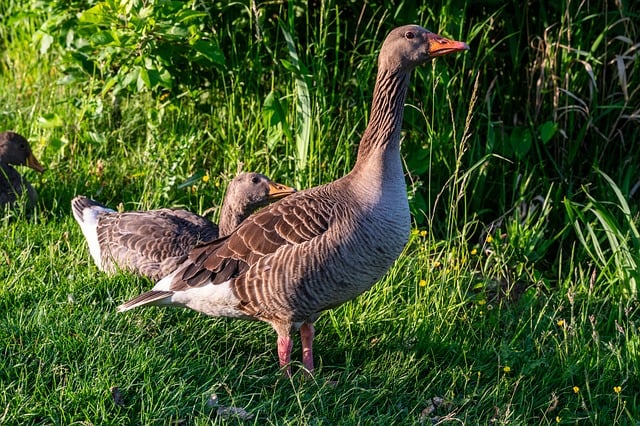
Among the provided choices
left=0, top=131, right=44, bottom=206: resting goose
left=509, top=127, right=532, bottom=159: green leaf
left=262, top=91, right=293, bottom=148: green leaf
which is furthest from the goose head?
left=509, top=127, right=532, bottom=159: green leaf

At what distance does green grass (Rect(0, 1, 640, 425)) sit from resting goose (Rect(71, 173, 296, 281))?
0.15 meters

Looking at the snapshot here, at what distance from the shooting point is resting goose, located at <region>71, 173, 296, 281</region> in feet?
18.7

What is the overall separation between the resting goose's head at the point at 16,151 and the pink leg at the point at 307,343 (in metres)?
2.89

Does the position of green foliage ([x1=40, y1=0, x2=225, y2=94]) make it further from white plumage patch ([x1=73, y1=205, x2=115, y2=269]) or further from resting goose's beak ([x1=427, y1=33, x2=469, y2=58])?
resting goose's beak ([x1=427, y1=33, x2=469, y2=58])

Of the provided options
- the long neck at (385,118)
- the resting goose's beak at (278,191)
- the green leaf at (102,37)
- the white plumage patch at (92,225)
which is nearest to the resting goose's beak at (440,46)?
the long neck at (385,118)

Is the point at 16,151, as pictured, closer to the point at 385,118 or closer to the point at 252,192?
the point at 252,192

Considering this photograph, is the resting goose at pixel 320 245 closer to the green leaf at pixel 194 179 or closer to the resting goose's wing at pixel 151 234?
the resting goose's wing at pixel 151 234

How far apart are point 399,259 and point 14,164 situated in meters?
2.93

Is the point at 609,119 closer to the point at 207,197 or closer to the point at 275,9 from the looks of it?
the point at 275,9

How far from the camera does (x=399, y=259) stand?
19.1ft

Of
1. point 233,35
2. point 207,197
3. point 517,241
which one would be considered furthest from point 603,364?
point 233,35

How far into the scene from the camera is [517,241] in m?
6.21

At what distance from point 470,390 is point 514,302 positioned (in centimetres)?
123

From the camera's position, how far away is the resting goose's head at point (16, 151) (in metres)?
6.63
